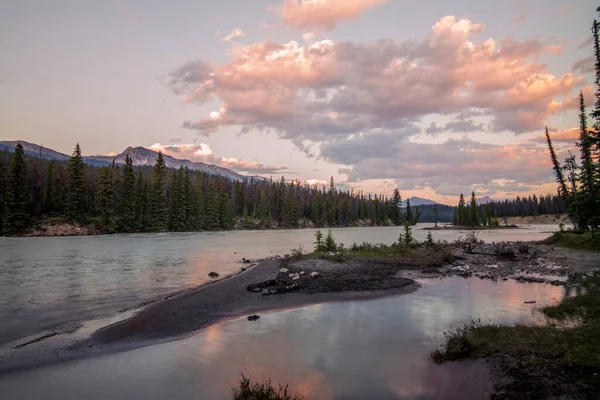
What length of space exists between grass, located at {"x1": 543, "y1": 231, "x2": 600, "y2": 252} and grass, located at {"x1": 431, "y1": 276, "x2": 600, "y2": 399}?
106 feet

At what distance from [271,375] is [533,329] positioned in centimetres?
851

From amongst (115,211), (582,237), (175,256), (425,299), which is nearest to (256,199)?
(115,211)

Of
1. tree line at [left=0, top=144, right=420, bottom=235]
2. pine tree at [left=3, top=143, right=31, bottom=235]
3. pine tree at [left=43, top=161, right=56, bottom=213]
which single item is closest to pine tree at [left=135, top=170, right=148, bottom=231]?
tree line at [left=0, top=144, right=420, bottom=235]

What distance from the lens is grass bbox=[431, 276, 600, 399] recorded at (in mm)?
7121

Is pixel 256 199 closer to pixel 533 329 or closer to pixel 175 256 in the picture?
pixel 175 256

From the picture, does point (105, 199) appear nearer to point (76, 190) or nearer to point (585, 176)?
point (76, 190)

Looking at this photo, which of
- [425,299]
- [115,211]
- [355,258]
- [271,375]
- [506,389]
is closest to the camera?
[506,389]

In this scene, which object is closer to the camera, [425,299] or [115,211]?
[425,299]

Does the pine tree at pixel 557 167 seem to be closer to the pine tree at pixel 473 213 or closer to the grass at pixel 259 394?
the grass at pixel 259 394

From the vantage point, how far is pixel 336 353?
36.0 ft

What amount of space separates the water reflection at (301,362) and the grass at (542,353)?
2.29 ft

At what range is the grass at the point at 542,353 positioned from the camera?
712cm

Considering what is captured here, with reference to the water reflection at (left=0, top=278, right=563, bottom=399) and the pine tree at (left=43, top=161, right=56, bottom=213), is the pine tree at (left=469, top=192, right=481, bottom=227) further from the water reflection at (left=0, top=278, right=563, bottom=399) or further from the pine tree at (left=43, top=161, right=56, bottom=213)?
the pine tree at (left=43, top=161, right=56, bottom=213)

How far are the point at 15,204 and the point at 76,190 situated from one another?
1317 centimetres
